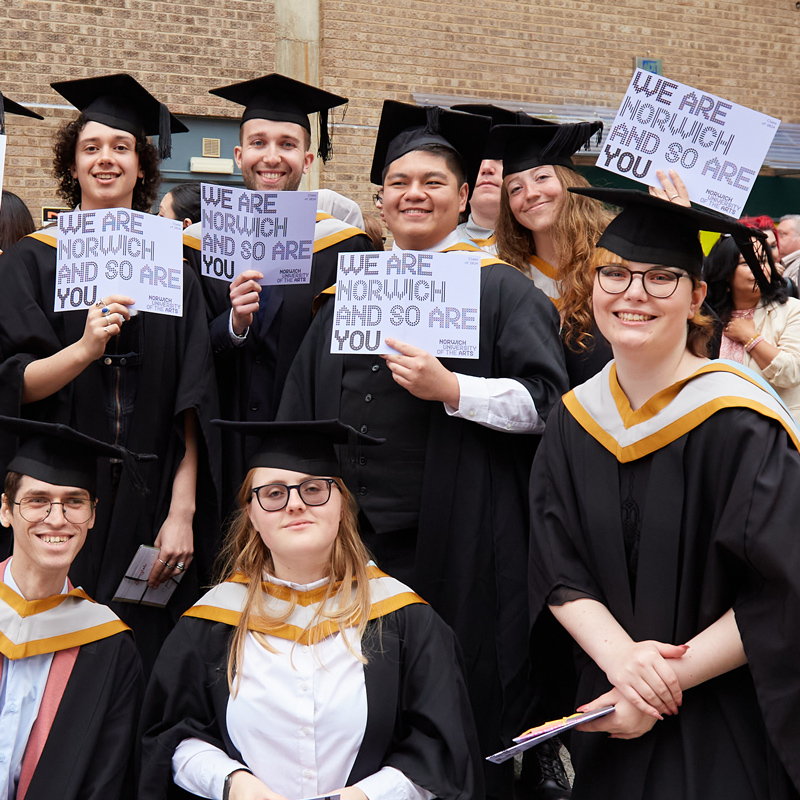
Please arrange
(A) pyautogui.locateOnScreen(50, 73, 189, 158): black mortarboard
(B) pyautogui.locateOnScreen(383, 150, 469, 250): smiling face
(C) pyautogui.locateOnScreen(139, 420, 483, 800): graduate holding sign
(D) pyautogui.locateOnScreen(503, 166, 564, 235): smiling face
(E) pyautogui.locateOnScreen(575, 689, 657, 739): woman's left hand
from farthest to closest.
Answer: (D) pyautogui.locateOnScreen(503, 166, 564, 235): smiling face
(A) pyautogui.locateOnScreen(50, 73, 189, 158): black mortarboard
(B) pyautogui.locateOnScreen(383, 150, 469, 250): smiling face
(C) pyautogui.locateOnScreen(139, 420, 483, 800): graduate holding sign
(E) pyautogui.locateOnScreen(575, 689, 657, 739): woman's left hand

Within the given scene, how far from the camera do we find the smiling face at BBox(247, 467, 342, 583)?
268cm

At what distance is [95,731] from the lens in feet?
9.04

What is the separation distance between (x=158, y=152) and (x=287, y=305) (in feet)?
2.61

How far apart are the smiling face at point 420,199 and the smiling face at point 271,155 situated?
24.8 inches

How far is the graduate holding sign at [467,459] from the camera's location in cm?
318

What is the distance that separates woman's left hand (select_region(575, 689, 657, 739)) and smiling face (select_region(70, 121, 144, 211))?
8.00 ft

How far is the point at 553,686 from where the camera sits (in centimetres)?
286

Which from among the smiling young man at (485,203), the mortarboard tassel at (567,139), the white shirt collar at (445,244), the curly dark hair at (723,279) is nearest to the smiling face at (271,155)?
the white shirt collar at (445,244)

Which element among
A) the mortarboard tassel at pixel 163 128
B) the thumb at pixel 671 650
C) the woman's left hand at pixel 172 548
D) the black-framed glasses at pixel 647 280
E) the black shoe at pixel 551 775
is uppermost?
the mortarboard tassel at pixel 163 128

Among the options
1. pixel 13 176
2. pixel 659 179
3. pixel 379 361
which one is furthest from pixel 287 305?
pixel 13 176

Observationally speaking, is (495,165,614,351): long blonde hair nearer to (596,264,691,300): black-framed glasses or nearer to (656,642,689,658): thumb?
(596,264,691,300): black-framed glasses

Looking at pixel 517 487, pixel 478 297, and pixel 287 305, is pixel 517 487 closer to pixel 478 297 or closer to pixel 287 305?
pixel 478 297

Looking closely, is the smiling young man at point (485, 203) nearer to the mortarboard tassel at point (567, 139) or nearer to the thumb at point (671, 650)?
the mortarboard tassel at point (567, 139)

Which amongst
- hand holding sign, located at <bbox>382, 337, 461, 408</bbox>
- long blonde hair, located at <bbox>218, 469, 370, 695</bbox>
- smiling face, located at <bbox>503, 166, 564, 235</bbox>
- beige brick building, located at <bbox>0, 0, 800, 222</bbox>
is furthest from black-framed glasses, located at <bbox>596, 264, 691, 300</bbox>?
beige brick building, located at <bbox>0, 0, 800, 222</bbox>
